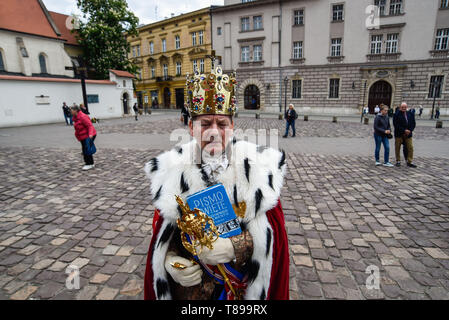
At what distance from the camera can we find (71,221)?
14.1 feet

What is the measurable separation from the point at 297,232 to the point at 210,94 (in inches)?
118

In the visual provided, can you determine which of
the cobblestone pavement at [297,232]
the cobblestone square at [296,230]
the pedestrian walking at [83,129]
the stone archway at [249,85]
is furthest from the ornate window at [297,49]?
the pedestrian walking at [83,129]

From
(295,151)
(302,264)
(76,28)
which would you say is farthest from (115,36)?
(302,264)

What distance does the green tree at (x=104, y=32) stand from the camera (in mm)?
30859

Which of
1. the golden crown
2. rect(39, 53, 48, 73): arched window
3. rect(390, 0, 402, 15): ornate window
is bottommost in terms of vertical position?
the golden crown

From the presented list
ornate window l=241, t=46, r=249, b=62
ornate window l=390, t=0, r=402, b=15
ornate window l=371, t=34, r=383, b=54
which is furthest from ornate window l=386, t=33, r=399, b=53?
ornate window l=241, t=46, r=249, b=62

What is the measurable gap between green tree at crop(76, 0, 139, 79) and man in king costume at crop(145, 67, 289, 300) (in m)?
35.4

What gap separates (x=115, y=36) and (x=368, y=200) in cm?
3617

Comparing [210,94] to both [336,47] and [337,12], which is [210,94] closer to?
[336,47]

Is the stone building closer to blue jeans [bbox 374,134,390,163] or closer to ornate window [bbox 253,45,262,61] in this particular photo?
ornate window [bbox 253,45,262,61]

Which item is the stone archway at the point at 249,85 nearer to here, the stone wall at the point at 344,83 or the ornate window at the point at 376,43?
the stone wall at the point at 344,83

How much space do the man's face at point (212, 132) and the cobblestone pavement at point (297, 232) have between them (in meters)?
1.98

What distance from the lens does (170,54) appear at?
41625 mm

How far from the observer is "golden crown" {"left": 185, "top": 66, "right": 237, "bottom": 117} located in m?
1.70
